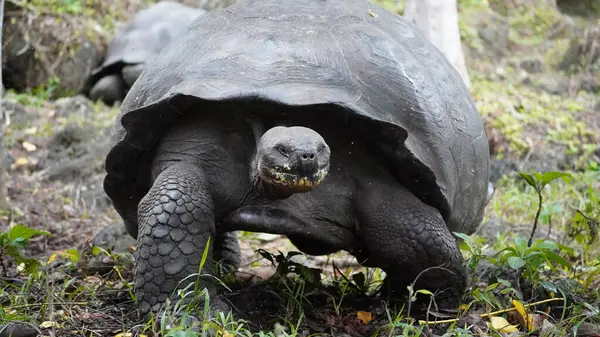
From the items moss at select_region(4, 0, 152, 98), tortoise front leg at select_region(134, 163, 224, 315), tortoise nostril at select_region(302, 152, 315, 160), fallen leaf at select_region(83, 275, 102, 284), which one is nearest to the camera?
tortoise nostril at select_region(302, 152, 315, 160)

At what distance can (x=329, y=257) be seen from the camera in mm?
4375

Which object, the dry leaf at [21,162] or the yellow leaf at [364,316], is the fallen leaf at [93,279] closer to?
the yellow leaf at [364,316]

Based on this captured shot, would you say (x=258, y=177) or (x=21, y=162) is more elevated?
(x=258, y=177)

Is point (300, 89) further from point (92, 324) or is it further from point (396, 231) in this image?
point (92, 324)

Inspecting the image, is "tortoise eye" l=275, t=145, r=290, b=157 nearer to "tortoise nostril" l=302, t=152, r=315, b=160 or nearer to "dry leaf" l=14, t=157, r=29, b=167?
"tortoise nostril" l=302, t=152, r=315, b=160

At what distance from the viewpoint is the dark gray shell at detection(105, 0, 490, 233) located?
269 cm

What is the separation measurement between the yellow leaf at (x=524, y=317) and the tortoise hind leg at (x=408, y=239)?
0.25 meters

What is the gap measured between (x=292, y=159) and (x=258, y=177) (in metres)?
0.29

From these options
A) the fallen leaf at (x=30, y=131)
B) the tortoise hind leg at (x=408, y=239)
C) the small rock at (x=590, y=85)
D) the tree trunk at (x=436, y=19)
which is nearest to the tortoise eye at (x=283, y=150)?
the tortoise hind leg at (x=408, y=239)

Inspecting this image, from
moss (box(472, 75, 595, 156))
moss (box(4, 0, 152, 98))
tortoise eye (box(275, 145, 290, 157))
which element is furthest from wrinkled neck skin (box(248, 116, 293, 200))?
moss (box(4, 0, 152, 98))

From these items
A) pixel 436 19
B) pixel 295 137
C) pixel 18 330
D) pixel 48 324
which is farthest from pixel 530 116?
pixel 18 330

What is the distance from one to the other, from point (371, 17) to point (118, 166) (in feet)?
4.16

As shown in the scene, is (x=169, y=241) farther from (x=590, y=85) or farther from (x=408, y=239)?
(x=590, y=85)

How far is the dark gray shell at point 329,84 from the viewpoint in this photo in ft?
8.81
